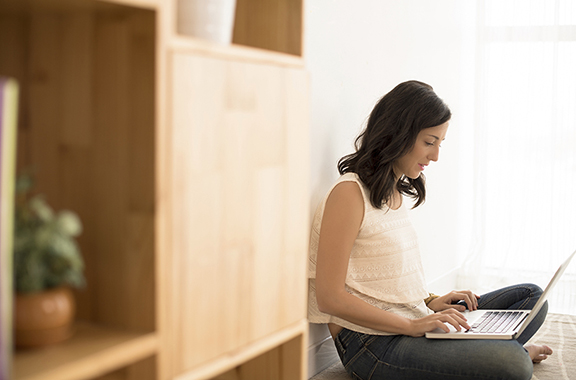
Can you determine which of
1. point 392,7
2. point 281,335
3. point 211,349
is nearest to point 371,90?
point 392,7

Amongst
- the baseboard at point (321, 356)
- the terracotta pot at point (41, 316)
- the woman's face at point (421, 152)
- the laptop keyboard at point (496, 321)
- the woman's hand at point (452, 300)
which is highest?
the woman's face at point (421, 152)

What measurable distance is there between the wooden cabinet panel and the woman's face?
84cm

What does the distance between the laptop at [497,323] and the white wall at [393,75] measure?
0.46m

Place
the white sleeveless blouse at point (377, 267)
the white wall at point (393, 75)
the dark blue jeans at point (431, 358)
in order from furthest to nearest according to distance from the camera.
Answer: the white wall at point (393, 75)
the white sleeveless blouse at point (377, 267)
the dark blue jeans at point (431, 358)

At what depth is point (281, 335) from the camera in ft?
3.39

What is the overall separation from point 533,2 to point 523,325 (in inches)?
94.1

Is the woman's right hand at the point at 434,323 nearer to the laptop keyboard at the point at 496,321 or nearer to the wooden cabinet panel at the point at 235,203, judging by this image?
the laptop keyboard at the point at 496,321

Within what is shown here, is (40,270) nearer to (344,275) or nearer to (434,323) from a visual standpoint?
(344,275)

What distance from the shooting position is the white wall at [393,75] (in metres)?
1.92

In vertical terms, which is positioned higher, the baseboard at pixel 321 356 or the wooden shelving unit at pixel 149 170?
the wooden shelving unit at pixel 149 170

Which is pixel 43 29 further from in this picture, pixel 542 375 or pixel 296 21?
pixel 542 375

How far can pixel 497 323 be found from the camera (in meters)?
1.90

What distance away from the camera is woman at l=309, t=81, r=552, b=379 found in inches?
65.1

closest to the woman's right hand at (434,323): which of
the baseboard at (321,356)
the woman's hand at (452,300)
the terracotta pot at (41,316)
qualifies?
the woman's hand at (452,300)
